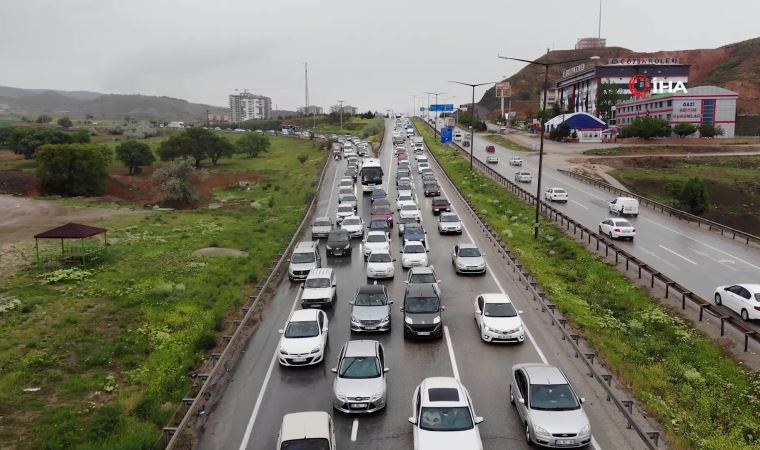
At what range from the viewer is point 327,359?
1989 centimetres

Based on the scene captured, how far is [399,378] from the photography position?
1820 cm

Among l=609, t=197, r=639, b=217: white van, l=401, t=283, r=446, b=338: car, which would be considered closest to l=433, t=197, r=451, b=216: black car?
l=609, t=197, r=639, b=217: white van

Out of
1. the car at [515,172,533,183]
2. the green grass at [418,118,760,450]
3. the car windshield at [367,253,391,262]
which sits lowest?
the green grass at [418,118,760,450]

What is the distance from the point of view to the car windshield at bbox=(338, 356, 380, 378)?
645 inches

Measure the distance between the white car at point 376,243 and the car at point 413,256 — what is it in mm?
1358

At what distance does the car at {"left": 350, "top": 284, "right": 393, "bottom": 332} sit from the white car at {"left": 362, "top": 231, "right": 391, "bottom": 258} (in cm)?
933

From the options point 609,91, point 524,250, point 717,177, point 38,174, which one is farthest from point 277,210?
point 609,91

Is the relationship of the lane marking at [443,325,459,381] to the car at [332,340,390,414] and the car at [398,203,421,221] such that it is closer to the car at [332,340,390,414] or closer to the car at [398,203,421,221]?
the car at [332,340,390,414]

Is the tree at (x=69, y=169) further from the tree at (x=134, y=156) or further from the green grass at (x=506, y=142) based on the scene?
the green grass at (x=506, y=142)

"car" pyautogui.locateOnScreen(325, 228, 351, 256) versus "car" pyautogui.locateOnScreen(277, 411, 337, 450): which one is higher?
"car" pyautogui.locateOnScreen(325, 228, 351, 256)

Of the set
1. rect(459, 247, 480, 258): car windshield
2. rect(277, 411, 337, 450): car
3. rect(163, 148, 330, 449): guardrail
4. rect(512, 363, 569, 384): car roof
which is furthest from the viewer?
rect(459, 247, 480, 258): car windshield

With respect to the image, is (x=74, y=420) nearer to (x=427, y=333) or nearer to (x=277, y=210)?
(x=427, y=333)

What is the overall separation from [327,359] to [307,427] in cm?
687

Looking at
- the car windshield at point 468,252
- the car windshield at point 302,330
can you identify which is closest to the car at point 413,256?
the car windshield at point 468,252
